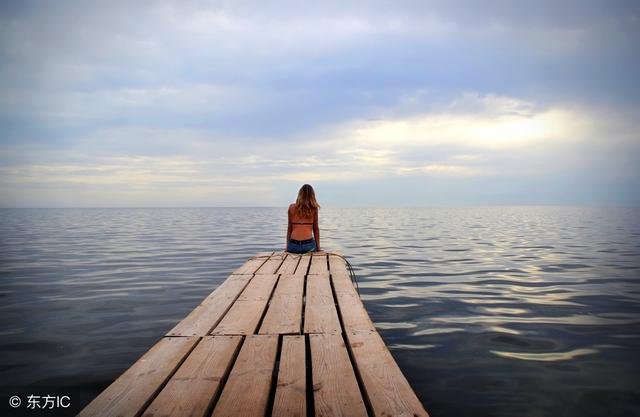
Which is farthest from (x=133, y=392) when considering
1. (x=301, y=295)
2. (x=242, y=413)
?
(x=301, y=295)

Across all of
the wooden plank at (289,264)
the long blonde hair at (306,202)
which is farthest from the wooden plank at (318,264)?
the long blonde hair at (306,202)

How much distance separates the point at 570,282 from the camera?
10.2 m

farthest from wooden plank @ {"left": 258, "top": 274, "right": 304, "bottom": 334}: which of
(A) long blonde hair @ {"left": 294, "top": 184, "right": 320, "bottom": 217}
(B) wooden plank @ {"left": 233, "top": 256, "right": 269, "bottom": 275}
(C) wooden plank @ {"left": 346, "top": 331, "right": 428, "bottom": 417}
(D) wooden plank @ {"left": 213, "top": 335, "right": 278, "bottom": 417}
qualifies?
(A) long blonde hair @ {"left": 294, "top": 184, "right": 320, "bottom": 217}

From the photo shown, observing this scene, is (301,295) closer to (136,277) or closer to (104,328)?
(104,328)

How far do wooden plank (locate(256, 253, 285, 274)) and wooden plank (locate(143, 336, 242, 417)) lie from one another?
4267 millimetres

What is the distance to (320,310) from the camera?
511 cm

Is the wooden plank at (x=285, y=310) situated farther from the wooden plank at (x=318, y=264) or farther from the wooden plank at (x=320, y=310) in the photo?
the wooden plank at (x=318, y=264)

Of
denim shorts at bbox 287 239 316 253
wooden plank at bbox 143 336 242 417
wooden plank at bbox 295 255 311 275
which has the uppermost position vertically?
denim shorts at bbox 287 239 316 253

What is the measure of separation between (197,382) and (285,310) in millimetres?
2205

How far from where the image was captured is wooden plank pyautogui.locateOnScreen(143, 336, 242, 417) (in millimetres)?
2625

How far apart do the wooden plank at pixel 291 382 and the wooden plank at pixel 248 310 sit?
0.70 meters

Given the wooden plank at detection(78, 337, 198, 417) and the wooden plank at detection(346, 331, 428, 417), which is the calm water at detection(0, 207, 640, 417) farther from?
the wooden plank at detection(78, 337, 198, 417)

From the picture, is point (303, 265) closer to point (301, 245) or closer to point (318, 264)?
point (318, 264)

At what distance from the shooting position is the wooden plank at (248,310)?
4375 mm
